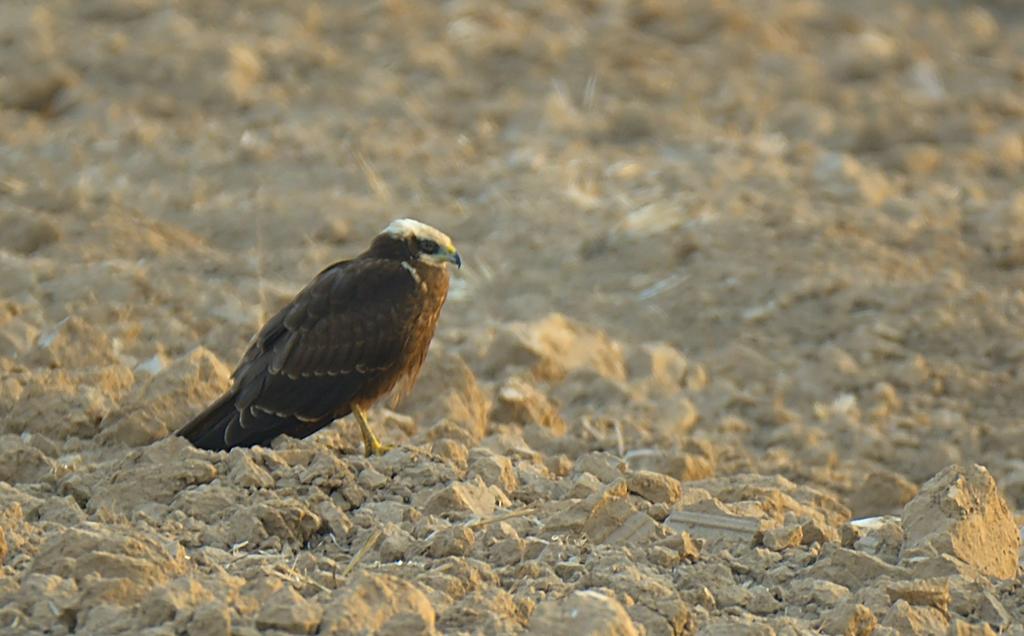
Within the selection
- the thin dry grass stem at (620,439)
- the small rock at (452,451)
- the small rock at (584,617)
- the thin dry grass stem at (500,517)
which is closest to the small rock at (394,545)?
the thin dry grass stem at (500,517)

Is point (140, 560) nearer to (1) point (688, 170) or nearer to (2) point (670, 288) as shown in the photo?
(2) point (670, 288)

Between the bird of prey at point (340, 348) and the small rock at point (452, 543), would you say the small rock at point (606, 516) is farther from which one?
the bird of prey at point (340, 348)

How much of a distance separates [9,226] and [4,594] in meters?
5.69

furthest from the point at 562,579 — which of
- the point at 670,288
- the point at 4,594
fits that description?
the point at 670,288

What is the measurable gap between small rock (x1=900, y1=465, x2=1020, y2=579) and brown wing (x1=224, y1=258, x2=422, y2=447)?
2.37m

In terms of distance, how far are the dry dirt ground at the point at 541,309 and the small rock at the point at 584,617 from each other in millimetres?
12

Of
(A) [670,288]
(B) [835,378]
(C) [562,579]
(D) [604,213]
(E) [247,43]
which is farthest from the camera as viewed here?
(E) [247,43]

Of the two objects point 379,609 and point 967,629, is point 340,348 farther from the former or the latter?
point 967,629

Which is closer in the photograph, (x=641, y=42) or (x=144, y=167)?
(x=144, y=167)

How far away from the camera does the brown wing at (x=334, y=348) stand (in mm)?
7699

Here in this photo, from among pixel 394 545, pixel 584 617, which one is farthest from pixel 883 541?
pixel 394 545

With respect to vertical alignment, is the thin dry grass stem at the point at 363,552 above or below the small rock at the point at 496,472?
above

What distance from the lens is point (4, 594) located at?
17.4 feet

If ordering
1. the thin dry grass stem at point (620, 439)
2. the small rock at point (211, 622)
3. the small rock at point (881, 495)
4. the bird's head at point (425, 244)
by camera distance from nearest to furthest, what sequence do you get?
the small rock at point (211, 622) < the bird's head at point (425, 244) < the small rock at point (881, 495) < the thin dry grass stem at point (620, 439)
